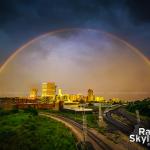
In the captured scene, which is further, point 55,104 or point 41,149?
point 55,104

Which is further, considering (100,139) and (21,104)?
(21,104)

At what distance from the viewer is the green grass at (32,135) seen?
46719mm

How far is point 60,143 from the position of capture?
160ft

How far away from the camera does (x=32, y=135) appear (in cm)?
A: 5469

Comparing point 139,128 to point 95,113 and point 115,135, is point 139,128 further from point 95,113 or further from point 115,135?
point 95,113

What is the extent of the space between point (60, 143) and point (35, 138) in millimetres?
6777

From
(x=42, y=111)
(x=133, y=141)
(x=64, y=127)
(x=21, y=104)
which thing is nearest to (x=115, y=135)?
(x=133, y=141)

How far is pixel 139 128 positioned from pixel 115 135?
35.7 feet

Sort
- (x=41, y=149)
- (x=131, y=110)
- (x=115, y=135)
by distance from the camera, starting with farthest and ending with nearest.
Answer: (x=131, y=110), (x=115, y=135), (x=41, y=149)

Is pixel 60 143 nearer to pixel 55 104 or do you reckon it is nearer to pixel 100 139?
pixel 100 139

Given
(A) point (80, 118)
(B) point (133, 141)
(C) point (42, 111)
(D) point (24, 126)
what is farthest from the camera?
(C) point (42, 111)

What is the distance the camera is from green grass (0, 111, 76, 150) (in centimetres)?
4672

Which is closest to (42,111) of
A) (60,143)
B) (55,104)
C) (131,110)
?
(55,104)

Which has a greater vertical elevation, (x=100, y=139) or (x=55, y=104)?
(x=55, y=104)
